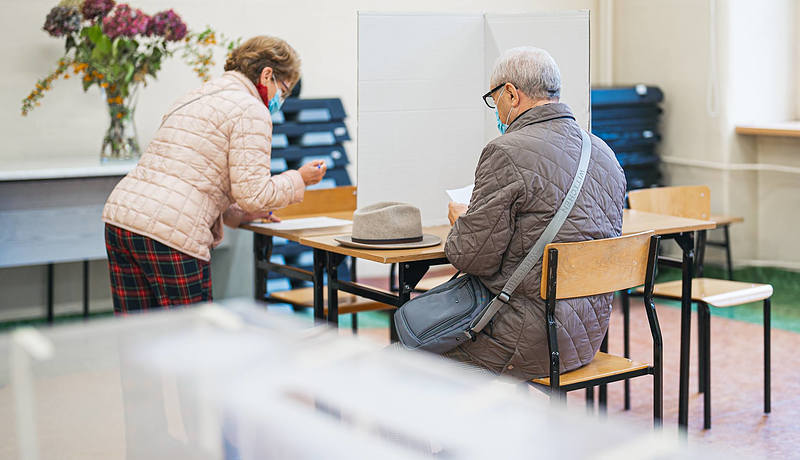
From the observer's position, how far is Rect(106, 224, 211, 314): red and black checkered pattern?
280 centimetres

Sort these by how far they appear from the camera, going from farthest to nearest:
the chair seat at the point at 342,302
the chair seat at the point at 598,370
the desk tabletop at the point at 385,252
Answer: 1. the chair seat at the point at 342,302
2. the desk tabletop at the point at 385,252
3. the chair seat at the point at 598,370

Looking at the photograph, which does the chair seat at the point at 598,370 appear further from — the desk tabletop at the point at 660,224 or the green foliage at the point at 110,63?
the green foliage at the point at 110,63

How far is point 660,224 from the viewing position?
3.25 metres

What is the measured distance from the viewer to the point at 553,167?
2.48 metres

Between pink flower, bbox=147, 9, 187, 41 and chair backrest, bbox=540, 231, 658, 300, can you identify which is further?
pink flower, bbox=147, 9, 187, 41

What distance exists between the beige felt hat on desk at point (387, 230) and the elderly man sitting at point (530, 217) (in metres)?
0.32

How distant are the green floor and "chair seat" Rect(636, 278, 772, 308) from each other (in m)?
1.33

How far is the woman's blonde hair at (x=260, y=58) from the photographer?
9.59 ft

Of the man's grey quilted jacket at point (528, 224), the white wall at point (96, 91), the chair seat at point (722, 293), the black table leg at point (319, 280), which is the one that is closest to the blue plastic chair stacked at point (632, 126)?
the white wall at point (96, 91)

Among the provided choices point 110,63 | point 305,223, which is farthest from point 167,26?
point 305,223

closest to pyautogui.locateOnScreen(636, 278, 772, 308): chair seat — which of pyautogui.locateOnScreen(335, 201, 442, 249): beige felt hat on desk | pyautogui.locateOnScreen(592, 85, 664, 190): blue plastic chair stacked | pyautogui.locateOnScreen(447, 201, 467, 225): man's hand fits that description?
pyautogui.locateOnScreen(447, 201, 467, 225): man's hand

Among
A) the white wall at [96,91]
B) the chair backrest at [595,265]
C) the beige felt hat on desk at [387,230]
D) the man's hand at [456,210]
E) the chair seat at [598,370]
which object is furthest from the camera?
the white wall at [96,91]

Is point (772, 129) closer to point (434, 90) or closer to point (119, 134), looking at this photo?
point (434, 90)

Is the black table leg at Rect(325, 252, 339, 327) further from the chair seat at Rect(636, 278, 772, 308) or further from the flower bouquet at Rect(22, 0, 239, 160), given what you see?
the flower bouquet at Rect(22, 0, 239, 160)
